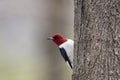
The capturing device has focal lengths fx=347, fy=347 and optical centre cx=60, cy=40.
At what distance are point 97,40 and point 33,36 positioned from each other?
13.0ft

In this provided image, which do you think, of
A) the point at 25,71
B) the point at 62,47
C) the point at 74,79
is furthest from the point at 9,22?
the point at 74,79

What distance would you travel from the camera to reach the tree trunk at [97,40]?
1.63m

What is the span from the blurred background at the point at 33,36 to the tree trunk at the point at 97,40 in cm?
264

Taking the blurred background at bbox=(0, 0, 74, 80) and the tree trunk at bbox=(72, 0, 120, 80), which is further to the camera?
the blurred background at bbox=(0, 0, 74, 80)

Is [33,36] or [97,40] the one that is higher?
[97,40]

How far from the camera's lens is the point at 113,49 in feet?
5.37

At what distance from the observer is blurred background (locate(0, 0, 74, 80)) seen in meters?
4.58

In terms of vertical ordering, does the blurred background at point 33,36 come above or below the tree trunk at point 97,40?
below

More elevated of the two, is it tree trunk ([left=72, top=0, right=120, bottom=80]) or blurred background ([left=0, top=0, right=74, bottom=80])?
tree trunk ([left=72, top=0, right=120, bottom=80])

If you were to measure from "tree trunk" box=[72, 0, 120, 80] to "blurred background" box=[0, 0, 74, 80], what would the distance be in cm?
264

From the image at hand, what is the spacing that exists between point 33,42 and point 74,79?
151 inches

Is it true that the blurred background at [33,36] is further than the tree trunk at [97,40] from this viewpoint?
Yes

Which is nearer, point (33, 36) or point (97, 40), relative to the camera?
point (97, 40)

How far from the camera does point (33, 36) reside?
222 inches
